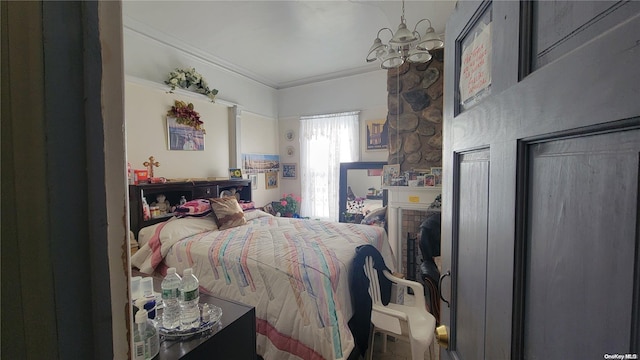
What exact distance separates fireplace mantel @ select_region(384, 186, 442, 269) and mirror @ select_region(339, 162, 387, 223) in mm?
526

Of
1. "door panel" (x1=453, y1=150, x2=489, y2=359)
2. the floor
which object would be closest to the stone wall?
the floor

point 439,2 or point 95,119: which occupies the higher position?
point 439,2

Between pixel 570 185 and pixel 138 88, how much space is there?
3375 millimetres

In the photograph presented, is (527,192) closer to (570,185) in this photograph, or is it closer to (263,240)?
(570,185)

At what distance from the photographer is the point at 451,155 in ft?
2.95

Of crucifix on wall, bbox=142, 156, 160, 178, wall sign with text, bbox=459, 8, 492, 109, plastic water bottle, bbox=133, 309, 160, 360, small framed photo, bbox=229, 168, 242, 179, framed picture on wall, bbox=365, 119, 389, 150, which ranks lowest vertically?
plastic water bottle, bbox=133, 309, 160, 360

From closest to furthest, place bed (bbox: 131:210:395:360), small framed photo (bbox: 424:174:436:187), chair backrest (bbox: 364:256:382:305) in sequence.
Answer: bed (bbox: 131:210:395:360), chair backrest (bbox: 364:256:382:305), small framed photo (bbox: 424:174:436:187)

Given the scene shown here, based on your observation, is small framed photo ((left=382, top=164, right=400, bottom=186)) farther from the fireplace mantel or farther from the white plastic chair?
the white plastic chair

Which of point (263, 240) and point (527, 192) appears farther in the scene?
point (263, 240)

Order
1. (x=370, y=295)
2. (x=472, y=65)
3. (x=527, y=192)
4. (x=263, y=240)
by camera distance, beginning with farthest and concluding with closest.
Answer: (x=263, y=240) < (x=370, y=295) < (x=472, y=65) < (x=527, y=192)

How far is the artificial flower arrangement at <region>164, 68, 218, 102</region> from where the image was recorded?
9.81 ft

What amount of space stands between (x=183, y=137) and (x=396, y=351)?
123 inches

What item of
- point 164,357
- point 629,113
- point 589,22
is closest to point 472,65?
point 589,22

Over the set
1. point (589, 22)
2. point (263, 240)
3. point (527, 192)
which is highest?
point (589, 22)
